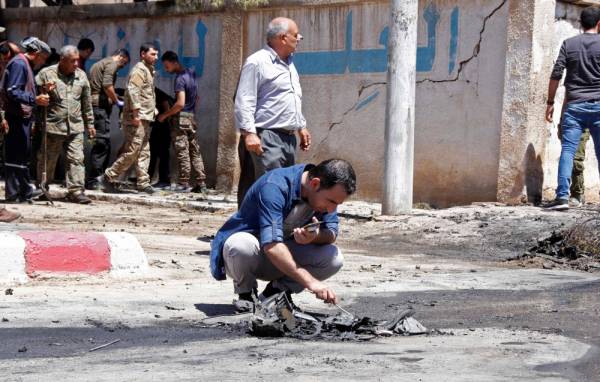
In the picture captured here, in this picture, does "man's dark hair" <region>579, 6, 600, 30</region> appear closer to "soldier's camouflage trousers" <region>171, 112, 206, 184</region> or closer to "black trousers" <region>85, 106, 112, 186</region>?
"soldier's camouflage trousers" <region>171, 112, 206, 184</region>

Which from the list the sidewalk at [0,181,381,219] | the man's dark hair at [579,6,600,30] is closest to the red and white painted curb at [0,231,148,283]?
the sidewalk at [0,181,381,219]

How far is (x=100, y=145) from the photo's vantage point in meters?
14.6

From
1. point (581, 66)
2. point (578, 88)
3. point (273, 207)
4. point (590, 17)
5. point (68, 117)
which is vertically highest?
point (590, 17)

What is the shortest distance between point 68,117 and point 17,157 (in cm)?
75

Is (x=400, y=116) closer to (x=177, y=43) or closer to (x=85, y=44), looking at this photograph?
(x=177, y=43)

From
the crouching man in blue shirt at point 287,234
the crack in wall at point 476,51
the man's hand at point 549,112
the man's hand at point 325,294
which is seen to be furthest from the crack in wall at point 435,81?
the man's hand at point 325,294

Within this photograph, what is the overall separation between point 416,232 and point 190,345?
547 cm

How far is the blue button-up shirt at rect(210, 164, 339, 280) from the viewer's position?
18.8ft

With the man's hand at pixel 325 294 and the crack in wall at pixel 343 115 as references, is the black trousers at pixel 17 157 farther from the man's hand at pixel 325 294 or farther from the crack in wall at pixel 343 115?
the man's hand at pixel 325 294

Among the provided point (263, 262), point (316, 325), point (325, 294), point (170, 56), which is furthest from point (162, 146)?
point (325, 294)

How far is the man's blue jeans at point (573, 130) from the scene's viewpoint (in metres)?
11.2

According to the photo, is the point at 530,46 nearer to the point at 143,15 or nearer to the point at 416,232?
the point at 416,232

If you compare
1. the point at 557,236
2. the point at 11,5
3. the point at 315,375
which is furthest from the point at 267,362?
the point at 11,5

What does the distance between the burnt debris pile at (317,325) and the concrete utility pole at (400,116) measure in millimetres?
5401
